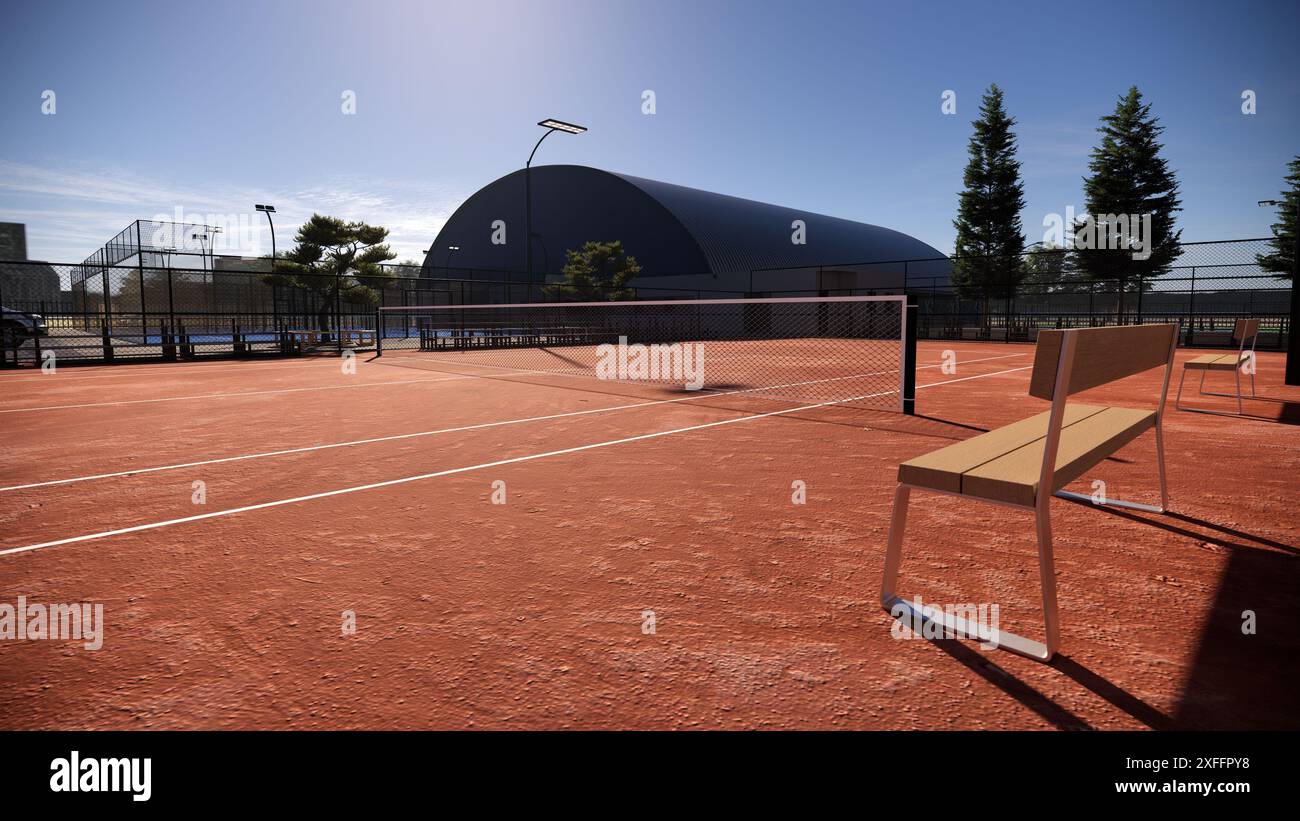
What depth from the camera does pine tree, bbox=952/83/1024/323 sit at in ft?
126

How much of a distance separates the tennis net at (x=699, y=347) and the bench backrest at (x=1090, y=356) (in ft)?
15.4

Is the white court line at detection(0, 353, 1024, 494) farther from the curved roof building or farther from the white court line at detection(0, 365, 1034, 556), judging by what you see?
the curved roof building

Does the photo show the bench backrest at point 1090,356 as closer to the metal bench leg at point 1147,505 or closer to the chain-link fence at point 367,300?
the metal bench leg at point 1147,505

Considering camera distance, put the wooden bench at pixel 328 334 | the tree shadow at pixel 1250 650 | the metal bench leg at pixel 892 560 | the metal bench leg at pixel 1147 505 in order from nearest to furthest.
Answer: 1. the tree shadow at pixel 1250 650
2. the metal bench leg at pixel 892 560
3. the metal bench leg at pixel 1147 505
4. the wooden bench at pixel 328 334

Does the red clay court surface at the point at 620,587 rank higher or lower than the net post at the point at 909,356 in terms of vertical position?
lower

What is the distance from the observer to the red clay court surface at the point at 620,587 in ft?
7.30

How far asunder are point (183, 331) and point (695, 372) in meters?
15.2

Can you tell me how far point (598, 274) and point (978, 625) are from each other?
37840 mm

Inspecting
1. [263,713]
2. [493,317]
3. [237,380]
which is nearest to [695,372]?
[237,380]

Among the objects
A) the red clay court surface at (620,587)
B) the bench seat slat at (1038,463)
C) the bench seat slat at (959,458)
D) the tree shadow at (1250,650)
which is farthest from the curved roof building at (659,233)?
the tree shadow at (1250,650)

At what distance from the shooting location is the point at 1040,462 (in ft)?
9.28

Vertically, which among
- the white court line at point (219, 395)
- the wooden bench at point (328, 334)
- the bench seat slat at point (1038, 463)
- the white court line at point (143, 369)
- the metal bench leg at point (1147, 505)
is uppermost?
the wooden bench at point (328, 334)

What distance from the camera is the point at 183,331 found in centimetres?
1945
